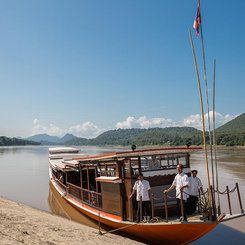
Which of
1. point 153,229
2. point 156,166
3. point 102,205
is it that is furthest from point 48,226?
point 156,166

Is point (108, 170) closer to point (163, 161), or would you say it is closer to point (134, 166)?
point (134, 166)

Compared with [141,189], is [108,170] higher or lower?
higher

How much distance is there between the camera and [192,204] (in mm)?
11094

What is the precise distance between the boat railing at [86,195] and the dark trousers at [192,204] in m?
4.16

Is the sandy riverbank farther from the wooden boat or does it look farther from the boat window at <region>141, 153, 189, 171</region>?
the boat window at <region>141, 153, 189, 171</region>

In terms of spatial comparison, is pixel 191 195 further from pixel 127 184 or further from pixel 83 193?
pixel 83 193

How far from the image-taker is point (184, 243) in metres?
10.3

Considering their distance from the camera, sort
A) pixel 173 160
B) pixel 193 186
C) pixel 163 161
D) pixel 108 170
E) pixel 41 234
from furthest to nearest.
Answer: pixel 108 170 → pixel 163 161 → pixel 173 160 → pixel 193 186 → pixel 41 234

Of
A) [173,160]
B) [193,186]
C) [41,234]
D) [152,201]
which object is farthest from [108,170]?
[41,234]

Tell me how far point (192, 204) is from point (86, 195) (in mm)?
6413

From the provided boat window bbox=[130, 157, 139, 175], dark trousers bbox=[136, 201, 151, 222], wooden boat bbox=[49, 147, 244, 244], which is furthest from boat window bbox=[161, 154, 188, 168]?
dark trousers bbox=[136, 201, 151, 222]

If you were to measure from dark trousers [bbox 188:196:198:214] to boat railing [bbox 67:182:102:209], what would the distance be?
416 cm

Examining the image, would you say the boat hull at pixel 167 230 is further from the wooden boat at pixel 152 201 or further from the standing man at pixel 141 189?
the standing man at pixel 141 189

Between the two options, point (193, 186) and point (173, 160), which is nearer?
point (193, 186)
